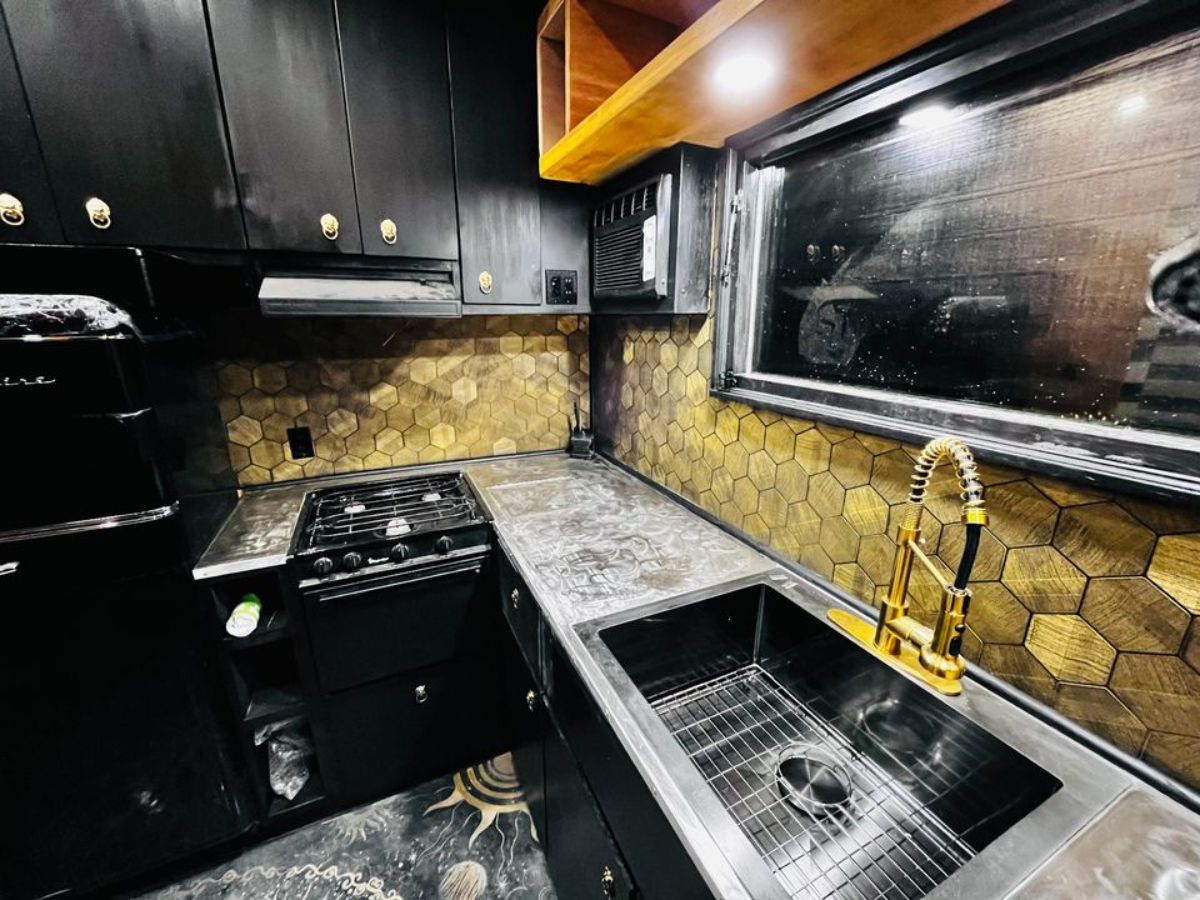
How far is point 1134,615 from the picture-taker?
0.68m

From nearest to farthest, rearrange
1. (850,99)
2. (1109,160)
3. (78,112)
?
1. (1109,160)
2. (850,99)
3. (78,112)

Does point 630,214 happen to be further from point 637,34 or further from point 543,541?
point 543,541

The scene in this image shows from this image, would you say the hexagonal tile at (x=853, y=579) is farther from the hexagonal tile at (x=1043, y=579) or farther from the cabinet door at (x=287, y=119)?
the cabinet door at (x=287, y=119)

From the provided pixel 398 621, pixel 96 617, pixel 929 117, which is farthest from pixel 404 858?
pixel 929 117

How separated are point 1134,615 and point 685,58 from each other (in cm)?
105

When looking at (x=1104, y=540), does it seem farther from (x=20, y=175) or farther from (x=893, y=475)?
(x=20, y=175)

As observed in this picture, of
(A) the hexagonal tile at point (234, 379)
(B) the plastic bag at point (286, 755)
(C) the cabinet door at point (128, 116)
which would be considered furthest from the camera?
(A) the hexagonal tile at point (234, 379)

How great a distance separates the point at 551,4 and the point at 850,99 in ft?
2.78

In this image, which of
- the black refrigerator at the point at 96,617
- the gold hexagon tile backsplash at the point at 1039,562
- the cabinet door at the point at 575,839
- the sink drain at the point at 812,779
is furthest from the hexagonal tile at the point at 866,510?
the black refrigerator at the point at 96,617

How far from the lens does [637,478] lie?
1906 millimetres

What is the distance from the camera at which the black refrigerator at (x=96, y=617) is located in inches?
40.9

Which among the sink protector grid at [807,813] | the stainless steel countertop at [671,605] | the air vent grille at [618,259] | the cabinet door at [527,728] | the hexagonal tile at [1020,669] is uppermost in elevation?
the air vent grille at [618,259]

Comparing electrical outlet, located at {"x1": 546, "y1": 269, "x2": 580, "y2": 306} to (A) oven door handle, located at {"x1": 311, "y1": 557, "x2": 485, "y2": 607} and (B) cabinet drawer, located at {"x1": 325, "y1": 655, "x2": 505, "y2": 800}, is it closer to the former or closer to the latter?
(A) oven door handle, located at {"x1": 311, "y1": 557, "x2": 485, "y2": 607}

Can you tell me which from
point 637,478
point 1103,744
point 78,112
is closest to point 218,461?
point 78,112
